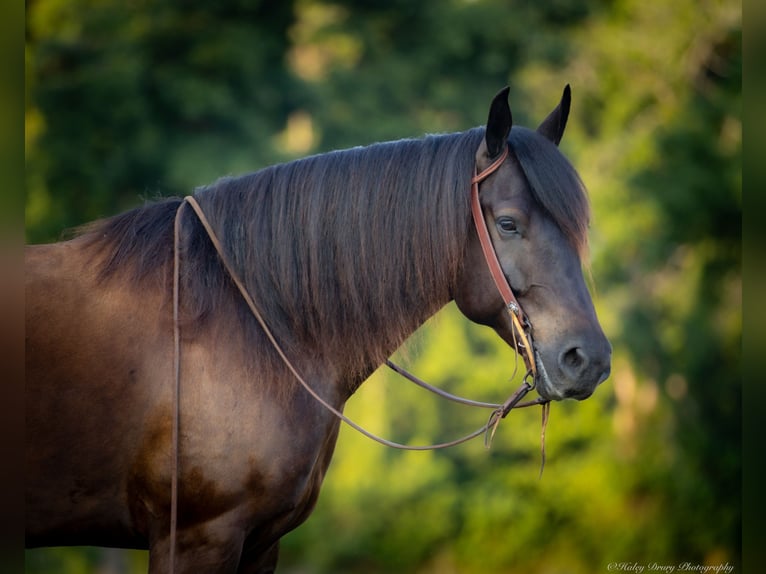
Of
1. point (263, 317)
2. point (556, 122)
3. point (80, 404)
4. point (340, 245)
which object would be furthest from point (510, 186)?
point (80, 404)

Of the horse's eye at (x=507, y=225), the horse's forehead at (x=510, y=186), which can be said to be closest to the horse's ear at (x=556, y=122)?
the horse's forehead at (x=510, y=186)

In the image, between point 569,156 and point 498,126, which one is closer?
point 498,126

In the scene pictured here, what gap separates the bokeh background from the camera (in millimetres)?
9164

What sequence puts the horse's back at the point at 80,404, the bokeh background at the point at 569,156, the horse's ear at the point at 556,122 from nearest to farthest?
the horse's back at the point at 80,404
the horse's ear at the point at 556,122
the bokeh background at the point at 569,156

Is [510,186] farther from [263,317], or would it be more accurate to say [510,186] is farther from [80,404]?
[80,404]

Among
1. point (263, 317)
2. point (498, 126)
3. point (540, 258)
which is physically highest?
point (498, 126)

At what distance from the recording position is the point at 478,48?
10.5 meters

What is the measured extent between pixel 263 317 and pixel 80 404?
0.71 m

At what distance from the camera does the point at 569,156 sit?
32.2 feet

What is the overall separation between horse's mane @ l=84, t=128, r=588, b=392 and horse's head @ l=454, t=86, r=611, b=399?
17 mm

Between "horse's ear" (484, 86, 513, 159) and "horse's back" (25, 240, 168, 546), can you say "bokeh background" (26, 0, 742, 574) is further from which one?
"horse's ear" (484, 86, 513, 159)

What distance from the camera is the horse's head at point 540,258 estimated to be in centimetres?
273

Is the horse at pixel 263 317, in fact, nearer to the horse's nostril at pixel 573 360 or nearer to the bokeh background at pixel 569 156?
the horse's nostril at pixel 573 360

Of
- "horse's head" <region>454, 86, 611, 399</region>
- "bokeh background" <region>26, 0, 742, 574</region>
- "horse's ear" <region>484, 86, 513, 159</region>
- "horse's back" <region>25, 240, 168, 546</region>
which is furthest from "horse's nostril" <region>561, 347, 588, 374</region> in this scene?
"bokeh background" <region>26, 0, 742, 574</region>
